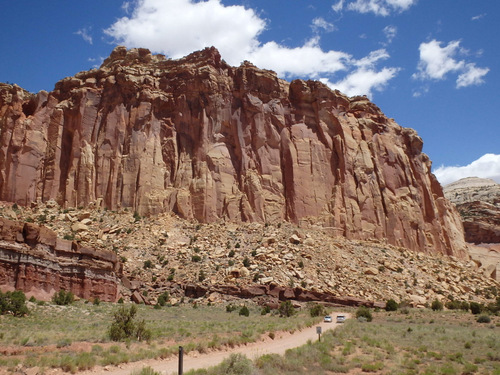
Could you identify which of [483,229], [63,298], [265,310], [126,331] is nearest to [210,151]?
[265,310]

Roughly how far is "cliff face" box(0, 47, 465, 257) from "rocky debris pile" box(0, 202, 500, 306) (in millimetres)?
2836

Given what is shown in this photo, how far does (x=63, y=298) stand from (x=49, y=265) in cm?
325

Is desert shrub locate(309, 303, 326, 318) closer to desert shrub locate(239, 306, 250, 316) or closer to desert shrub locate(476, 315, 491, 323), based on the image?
desert shrub locate(239, 306, 250, 316)

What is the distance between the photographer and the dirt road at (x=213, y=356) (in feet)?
45.9

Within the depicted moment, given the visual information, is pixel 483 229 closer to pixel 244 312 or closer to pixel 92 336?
pixel 244 312

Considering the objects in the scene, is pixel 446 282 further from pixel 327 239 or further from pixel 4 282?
pixel 4 282

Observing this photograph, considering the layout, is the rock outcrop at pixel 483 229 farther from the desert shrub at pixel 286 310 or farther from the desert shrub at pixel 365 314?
the desert shrub at pixel 286 310

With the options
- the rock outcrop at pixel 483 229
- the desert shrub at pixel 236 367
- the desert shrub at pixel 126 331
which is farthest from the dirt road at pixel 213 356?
the rock outcrop at pixel 483 229

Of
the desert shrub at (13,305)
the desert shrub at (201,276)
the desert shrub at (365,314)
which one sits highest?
the desert shrub at (201,276)

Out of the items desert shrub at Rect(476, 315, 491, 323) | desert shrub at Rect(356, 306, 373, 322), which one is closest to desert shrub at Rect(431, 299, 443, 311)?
desert shrub at Rect(476, 315, 491, 323)

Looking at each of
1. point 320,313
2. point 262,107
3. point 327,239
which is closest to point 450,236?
point 327,239

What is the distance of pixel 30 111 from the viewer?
5391cm

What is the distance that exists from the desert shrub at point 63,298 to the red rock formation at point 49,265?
968mm

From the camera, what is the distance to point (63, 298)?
2809 centimetres
